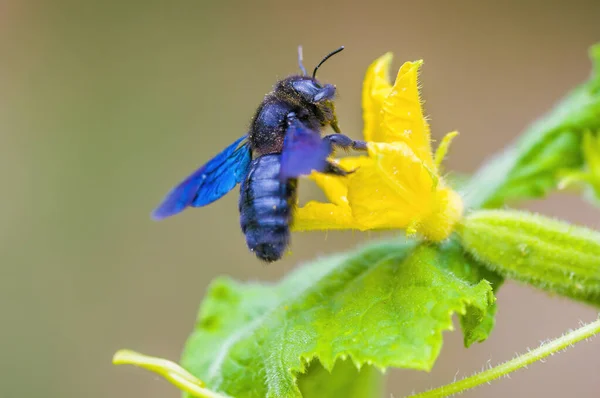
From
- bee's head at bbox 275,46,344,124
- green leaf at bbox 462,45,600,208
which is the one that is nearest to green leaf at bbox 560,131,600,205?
green leaf at bbox 462,45,600,208

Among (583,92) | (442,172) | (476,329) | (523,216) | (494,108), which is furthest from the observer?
(494,108)

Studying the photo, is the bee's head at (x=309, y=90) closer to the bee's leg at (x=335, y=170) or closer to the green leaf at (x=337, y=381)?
the bee's leg at (x=335, y=170)

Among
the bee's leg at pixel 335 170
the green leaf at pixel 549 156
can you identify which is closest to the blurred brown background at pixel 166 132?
the green leaf at pixel 549 156

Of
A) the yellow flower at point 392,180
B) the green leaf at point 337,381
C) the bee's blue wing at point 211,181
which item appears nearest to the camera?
the yellow flower at point 392,180

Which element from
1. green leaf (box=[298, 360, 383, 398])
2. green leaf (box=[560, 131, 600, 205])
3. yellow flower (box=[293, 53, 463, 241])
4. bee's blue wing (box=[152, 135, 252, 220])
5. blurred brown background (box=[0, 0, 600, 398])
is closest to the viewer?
green leaf (box=[560, 131, 600, 205])

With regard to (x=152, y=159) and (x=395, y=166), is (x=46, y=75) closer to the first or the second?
(x=152, y=159)

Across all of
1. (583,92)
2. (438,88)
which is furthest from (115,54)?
(583,92)

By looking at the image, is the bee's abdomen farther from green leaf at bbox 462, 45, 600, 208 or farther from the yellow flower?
green leaf at bbox 462, 45, 600, 208
